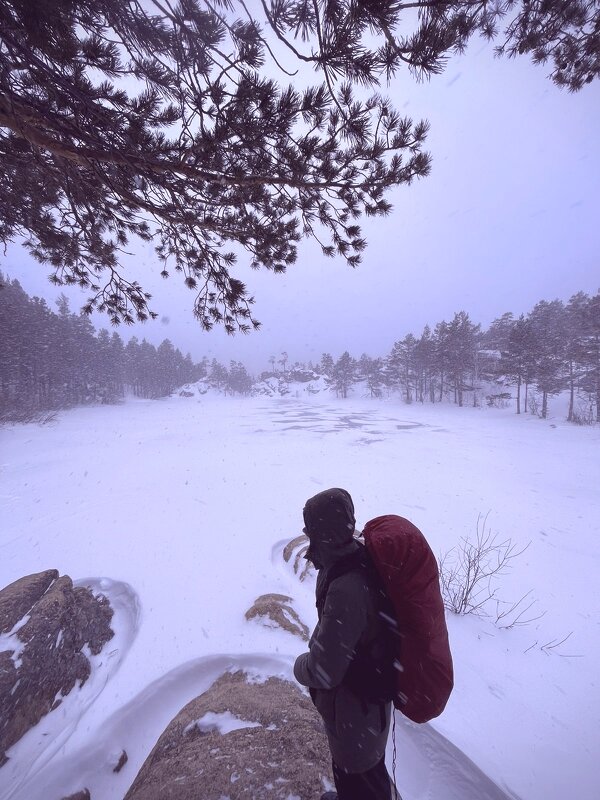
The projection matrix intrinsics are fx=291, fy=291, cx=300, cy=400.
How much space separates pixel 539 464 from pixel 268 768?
695 inches

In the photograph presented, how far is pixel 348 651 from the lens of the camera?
1596 mm

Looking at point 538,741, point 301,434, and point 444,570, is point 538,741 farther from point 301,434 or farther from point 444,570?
point 301,434

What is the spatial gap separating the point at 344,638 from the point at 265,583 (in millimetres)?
4825

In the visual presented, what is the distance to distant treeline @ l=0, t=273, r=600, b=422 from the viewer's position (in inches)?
1063

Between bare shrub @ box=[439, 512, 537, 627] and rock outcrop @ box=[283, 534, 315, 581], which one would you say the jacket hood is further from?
rock outcrop @ box=[283, 534, 315, 581]

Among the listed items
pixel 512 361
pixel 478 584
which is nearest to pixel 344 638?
pixel 478 584

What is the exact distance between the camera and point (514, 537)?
802 centimetres

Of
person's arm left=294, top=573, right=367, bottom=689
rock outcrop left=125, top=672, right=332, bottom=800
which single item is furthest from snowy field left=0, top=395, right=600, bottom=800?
person's arm left=294, top=573, right=367, bottom=689

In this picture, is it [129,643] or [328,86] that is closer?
[328,86]

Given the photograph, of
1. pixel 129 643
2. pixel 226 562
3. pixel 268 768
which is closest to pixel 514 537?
pixel 226 562

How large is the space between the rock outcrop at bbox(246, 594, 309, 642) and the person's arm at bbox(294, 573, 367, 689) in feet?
10.1

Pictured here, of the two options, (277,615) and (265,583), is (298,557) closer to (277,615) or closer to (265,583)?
(265,583)

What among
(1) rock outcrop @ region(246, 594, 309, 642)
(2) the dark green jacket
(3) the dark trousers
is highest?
(2) the dark green jacket

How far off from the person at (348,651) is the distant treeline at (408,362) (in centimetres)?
3279
